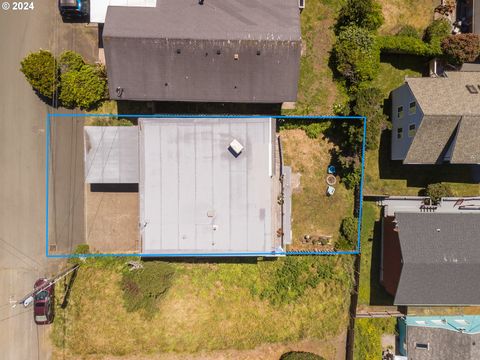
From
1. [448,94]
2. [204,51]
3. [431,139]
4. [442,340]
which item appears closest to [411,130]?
[431,139]

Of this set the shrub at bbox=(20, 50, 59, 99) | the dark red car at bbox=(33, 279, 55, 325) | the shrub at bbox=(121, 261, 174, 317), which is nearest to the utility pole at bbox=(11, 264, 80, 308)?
the dark red car at bbox=(33, 279, 55, 325)

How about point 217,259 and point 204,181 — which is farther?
point 217,259

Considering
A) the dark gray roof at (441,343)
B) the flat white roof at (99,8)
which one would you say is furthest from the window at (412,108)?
the flat white roof at (99,8)

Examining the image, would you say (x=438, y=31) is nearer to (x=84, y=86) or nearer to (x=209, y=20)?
(x=209, y=20)

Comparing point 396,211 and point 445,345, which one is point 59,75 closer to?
point 396,211

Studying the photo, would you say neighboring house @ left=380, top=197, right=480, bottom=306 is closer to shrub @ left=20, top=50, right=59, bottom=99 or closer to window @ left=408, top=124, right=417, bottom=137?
window @ left=408, top=124, right=417, bottom=137

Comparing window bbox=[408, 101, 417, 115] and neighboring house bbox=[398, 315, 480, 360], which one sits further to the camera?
neighboring house bbox=[398, 315, 480, 360]

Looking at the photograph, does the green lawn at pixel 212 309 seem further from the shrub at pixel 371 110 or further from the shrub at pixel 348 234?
the shrub at pixel 371 110
